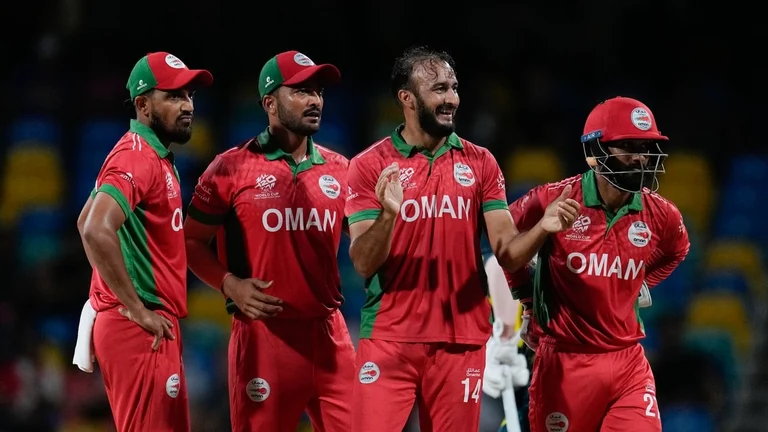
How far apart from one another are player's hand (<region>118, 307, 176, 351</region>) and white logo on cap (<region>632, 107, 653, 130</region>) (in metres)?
2.55

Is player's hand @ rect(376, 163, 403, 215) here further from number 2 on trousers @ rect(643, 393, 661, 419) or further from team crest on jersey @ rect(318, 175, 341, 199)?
number 2 on trousers @ rect(643, 393, 661, 419)

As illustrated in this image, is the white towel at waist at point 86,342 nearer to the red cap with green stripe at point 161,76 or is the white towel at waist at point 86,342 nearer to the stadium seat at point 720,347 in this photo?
the red cap with green stripe at point 161,76

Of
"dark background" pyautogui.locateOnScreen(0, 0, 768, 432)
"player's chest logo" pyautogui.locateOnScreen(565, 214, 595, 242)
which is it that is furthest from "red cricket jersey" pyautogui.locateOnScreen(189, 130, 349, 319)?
"dark background" pyautogui.locateOnScreen(0, 0, 768, 432)

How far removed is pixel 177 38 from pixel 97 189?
8.03 metres

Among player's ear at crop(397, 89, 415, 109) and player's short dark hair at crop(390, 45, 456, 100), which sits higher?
player's short dark hair at crop(390, 45, 456, 100)

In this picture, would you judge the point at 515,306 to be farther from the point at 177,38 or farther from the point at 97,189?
the point at 177,38

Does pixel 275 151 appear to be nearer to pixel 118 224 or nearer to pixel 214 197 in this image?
pixel 214 197

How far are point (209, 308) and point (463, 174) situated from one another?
21.9 ft

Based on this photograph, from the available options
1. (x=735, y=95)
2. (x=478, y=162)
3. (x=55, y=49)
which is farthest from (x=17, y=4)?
(x=478, y=162)

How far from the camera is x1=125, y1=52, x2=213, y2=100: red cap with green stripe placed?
5.89 meters

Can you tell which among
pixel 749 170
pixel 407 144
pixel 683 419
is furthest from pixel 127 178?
pixel 749 170

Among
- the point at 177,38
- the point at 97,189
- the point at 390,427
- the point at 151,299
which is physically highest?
the point at 177,38

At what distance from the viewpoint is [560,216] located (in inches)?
218

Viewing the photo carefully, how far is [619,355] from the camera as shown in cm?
605
